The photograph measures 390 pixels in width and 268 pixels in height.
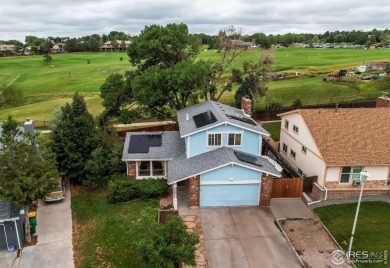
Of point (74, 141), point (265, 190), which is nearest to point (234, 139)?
point (265, 190)

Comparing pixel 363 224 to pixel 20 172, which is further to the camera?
pixel 363 224

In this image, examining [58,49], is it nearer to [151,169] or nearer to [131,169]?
[131,169]

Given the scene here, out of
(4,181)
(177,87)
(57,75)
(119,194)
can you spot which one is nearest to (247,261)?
(119,194)

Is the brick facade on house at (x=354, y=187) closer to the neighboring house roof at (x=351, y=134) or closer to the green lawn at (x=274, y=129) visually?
the neighboring house roof at (x=351, y=134)

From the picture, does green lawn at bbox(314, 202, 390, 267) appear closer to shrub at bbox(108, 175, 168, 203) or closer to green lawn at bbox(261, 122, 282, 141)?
shrub at bbox(108, 175, 168, 203)

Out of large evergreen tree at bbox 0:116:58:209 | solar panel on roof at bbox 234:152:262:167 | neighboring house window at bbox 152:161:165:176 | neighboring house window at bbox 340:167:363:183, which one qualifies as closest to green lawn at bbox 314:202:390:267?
neighboring house window at bbox 340:167:363:183

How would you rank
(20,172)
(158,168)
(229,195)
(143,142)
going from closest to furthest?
(20,172)
(229,195)
(158,168)
(143,142)

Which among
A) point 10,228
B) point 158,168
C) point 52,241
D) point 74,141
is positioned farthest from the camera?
point 74,141
